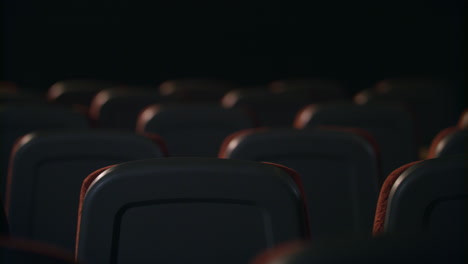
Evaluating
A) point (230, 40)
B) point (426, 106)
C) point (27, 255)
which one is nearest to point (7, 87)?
point (230, 40)

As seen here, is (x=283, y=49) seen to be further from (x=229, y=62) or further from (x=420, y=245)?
(x=420, y=245)

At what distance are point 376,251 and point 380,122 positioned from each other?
2.07 m

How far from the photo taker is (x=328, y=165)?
82.0 inches

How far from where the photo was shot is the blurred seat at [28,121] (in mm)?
2709

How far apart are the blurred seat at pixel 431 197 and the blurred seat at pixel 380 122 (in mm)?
1298

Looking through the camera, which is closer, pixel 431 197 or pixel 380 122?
pixel 431 197

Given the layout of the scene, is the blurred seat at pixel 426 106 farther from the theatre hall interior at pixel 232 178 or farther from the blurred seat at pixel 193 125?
the blurred seat at pixel 193 125

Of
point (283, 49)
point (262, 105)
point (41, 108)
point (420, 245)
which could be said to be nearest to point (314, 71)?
Result: point (283, 49)

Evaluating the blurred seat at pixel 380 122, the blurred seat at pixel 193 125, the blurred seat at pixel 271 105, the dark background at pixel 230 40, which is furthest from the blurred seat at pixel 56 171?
the dark background at pixel 230 40

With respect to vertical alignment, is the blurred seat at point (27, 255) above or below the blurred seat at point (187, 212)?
below

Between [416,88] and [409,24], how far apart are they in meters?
→ 2.80

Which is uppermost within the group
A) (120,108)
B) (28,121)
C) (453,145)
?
(120,108)

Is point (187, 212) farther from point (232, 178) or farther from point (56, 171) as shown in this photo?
point (56, 171)

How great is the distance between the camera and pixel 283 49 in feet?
24.7
